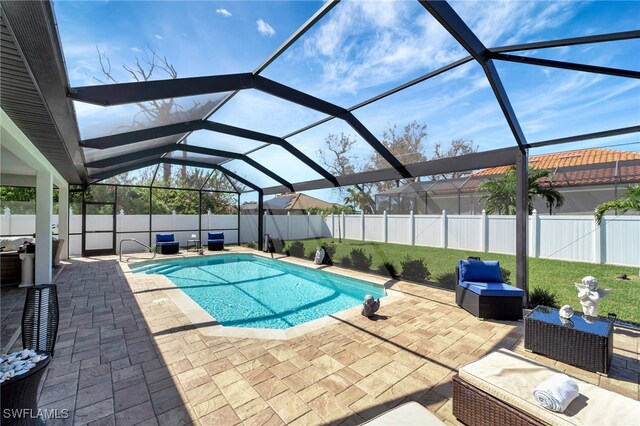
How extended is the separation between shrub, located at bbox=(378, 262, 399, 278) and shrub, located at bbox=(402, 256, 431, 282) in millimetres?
294

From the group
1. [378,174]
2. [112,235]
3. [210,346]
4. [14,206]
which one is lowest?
[210,346]

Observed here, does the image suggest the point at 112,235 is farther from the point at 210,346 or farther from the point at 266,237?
the point at 210,346

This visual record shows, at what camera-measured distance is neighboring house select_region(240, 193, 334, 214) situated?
15.9m

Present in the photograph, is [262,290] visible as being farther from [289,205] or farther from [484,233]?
[289,205]

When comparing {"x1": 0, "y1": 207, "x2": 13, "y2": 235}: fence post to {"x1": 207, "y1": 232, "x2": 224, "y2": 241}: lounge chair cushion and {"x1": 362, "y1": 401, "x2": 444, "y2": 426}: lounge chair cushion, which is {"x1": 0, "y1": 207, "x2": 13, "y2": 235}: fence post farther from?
{"x1": 362, "y1": 401, "x2": 444, "y2": 426}: lounge chair cushion

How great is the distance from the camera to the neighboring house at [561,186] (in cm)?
618

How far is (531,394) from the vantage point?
2092 millimetres

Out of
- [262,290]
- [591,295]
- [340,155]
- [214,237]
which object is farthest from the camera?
[214,237]

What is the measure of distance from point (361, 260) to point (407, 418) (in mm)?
7347

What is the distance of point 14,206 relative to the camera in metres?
11.2

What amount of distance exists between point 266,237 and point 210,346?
988 cm

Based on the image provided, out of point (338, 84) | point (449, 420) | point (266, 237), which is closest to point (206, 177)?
point (266, 237)

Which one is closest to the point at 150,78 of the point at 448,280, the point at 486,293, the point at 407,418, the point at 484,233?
the point at 407,418

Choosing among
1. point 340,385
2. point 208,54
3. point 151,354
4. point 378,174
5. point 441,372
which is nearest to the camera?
point 340,385
